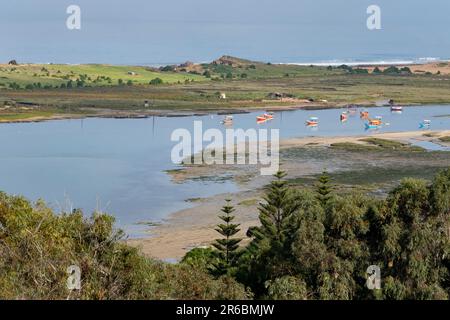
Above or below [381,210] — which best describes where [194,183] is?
below

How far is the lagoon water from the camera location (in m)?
38.0

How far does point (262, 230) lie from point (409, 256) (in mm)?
9808

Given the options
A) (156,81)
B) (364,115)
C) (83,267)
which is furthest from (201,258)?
(156,81)

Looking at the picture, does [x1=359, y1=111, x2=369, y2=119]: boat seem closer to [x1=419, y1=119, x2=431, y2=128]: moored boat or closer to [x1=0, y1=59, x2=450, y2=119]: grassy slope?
[x1=419, y1=119, x2=431, y2=128]: moored boat

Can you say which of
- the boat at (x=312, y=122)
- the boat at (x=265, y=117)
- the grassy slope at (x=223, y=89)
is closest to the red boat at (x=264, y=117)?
the boat at (x=265, y=117)

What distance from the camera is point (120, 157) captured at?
174 ft

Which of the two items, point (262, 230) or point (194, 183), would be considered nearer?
point (262, 230)

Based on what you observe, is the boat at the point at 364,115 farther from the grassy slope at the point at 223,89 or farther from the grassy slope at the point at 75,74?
the grassy slope at the point at 75,74

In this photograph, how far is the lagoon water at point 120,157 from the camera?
38.0 metres

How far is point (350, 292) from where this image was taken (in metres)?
16.1

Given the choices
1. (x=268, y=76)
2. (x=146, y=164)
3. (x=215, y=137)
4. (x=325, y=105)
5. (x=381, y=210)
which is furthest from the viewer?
(x=268, y=76)

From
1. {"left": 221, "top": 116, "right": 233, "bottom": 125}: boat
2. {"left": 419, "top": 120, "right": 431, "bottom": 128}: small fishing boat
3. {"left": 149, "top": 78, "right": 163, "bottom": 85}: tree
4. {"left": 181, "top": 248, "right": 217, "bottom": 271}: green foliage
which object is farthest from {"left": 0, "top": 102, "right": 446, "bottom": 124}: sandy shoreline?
{"left": 181, "top": 248, "right": 217, "bottom": 271}: green foliage
